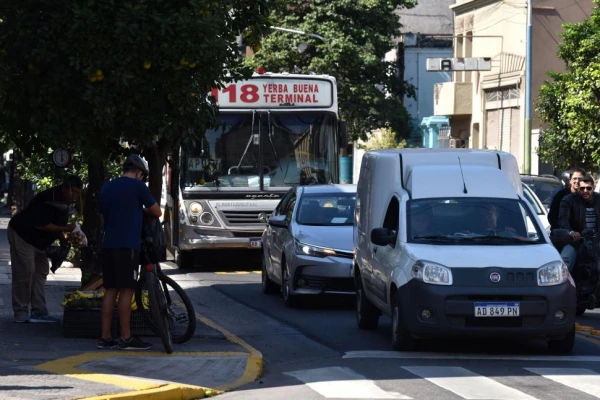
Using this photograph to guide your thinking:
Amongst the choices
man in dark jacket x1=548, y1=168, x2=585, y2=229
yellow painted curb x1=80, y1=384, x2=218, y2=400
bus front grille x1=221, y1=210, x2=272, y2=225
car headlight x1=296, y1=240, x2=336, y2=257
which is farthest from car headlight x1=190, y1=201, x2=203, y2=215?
yellow painted curb x1=80, y1=384, x2=218, y2=400

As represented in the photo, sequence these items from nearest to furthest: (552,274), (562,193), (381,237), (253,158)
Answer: (552,274)
(381,237)
(562,193)
(253,158)

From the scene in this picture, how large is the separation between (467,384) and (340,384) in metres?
0.97

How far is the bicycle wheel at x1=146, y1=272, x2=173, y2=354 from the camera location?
38.2ft

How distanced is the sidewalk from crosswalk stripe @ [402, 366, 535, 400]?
142cm

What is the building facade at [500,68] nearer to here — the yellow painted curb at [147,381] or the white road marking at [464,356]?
the white road marking at [464,356]

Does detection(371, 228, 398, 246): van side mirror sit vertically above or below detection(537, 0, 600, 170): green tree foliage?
below

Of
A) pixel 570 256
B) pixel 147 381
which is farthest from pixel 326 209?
pixel 147 381

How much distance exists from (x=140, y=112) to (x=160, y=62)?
23.6 inches

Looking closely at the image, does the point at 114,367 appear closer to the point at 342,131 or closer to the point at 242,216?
the point at 242,216

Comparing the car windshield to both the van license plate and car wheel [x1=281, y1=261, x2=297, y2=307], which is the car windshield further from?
the van license plate

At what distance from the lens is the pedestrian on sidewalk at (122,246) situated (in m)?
11.9

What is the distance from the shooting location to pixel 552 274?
39.4 feet

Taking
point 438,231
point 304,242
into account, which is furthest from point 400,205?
point 304,242

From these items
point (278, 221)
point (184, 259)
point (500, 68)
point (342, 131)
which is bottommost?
point (184, 259)
